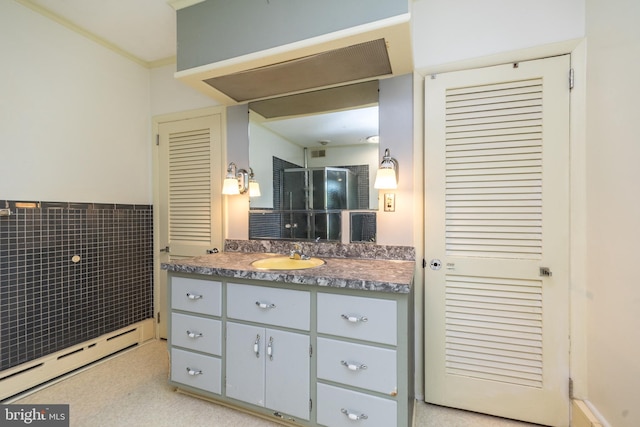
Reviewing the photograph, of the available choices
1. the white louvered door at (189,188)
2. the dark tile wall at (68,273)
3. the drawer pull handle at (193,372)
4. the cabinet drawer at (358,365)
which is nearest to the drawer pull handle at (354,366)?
the cabinet drawer at (358,365)

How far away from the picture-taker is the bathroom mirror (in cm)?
183

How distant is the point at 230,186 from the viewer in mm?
2064

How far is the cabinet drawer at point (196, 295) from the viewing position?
1594 mm

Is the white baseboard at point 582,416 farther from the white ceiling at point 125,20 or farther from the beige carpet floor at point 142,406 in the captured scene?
the white ceiling at point 125,20

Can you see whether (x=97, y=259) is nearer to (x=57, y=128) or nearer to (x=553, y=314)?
(x=57, y=128)

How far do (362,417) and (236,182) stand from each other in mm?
1671

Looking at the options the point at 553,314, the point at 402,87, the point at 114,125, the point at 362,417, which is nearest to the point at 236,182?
the point at 114,125

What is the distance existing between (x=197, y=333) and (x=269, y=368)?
0.51 m

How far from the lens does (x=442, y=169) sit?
5.42 ft

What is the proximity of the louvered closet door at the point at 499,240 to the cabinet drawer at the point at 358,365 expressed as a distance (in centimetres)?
55

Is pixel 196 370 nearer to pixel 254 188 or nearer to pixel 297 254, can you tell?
pixel 297 254

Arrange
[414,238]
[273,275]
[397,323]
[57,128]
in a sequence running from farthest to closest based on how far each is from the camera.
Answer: [57,128] → [414,238] → [273,275] → [397,323]

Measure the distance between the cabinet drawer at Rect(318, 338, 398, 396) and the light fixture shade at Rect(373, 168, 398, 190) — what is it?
0.89 metres

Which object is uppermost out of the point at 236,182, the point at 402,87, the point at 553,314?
the point at 402,87
